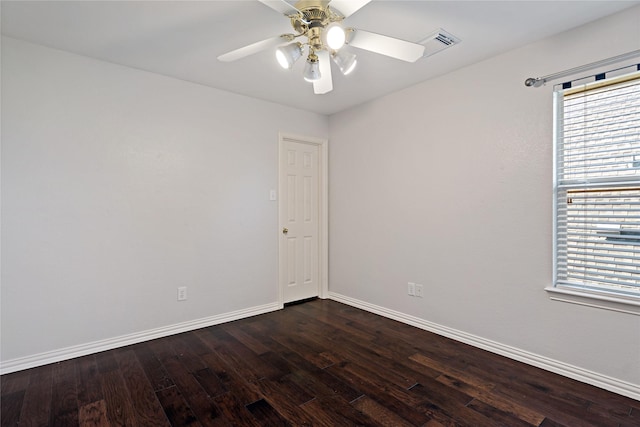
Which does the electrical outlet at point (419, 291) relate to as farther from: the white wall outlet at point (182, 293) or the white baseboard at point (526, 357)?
the white wall outlet at point (182, 293)

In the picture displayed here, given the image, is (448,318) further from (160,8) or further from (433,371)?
(160,8)

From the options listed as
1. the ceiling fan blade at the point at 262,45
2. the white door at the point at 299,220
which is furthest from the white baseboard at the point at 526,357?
the ceiling fan blade at the point at 262,45

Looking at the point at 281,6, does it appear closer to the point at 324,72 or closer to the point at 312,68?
the point at 312,68

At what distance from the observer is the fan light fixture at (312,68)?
1.98 m

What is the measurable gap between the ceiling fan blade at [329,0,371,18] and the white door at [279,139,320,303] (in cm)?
228

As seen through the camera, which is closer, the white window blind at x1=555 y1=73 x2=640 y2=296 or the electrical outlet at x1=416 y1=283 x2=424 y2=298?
the white window blind at x1=555 y1=73 x2=640 y2=296

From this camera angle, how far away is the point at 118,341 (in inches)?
108

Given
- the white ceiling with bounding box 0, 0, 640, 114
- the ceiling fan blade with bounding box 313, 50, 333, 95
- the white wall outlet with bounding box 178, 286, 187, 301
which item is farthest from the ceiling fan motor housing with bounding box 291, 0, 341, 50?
the white wall outlet with bounding box 178, 286, 187, 301

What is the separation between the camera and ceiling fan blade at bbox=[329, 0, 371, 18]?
1541 millimetres

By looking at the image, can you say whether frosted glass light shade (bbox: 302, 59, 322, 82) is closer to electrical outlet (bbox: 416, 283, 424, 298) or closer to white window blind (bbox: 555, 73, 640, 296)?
white window blind (bbox: 555, 73, 640, 296)

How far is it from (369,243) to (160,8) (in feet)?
9.29

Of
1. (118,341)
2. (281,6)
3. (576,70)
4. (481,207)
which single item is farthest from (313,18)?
(118,341)

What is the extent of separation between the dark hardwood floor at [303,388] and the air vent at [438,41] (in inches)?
83.5

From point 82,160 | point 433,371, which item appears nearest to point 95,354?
point 82,160
